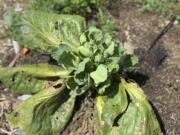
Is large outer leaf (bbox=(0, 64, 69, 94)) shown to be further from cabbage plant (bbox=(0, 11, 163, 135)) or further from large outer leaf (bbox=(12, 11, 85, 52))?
large outer leaf (bbox=(12, 11, 85, 52))

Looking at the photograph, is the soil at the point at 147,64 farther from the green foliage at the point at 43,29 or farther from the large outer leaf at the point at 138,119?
the green foliage at the point at 43,29

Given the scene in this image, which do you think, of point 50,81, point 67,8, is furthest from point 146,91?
point 67,8

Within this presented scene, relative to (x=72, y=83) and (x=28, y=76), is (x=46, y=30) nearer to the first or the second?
(x=28, y=76)

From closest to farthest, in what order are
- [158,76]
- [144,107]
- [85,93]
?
[144,107]
[85,93]
[158,76]

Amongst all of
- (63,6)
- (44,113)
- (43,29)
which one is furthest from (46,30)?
(44,113)

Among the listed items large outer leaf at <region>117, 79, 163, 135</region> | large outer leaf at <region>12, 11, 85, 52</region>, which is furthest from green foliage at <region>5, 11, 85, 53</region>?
large outer leaf at <region>117, 79, 163, 135</region>

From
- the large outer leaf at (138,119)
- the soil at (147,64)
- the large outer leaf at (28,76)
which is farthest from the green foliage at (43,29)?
the large outer leaf at (138,119)

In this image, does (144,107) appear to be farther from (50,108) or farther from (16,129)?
(16,129)
